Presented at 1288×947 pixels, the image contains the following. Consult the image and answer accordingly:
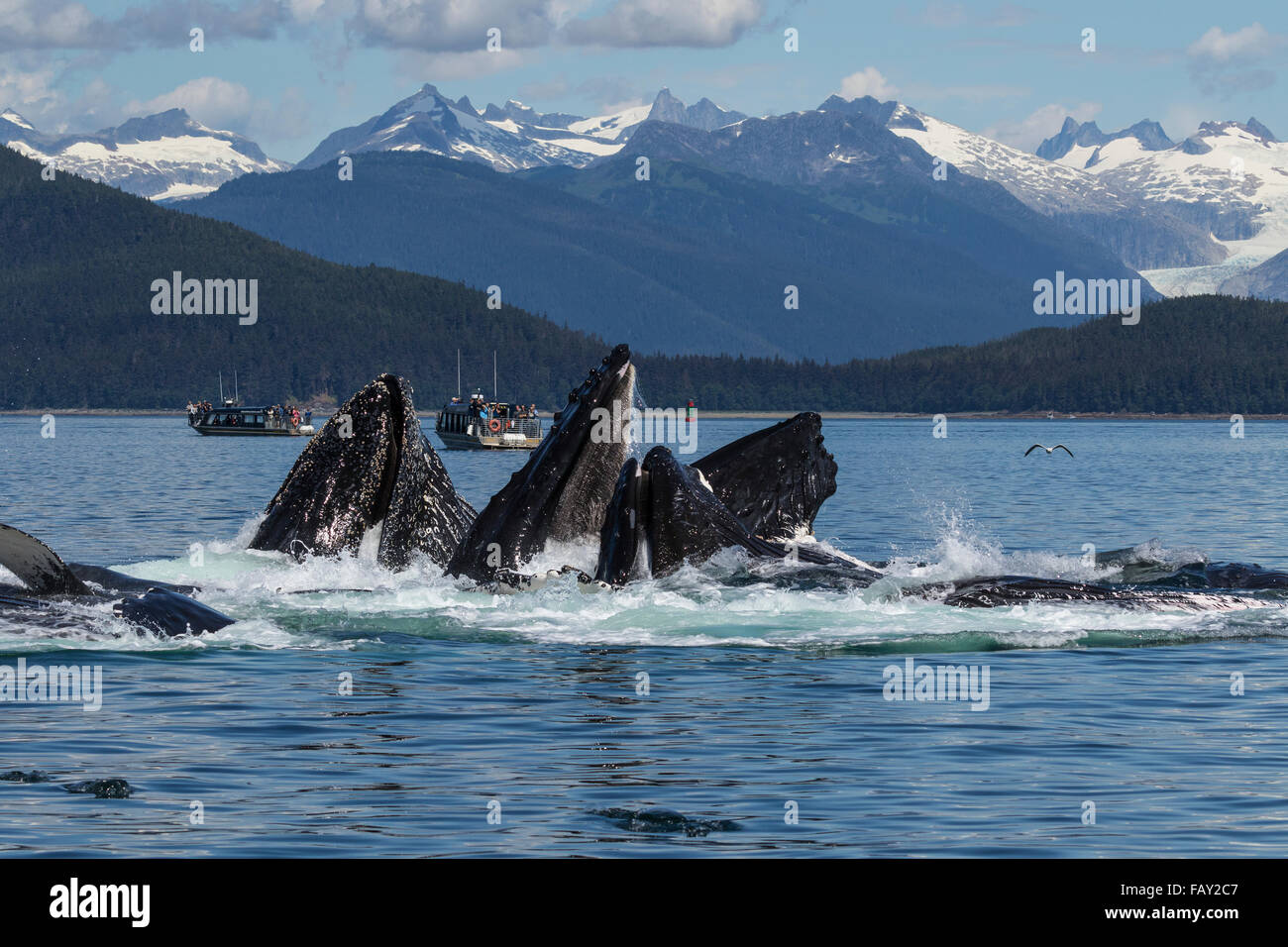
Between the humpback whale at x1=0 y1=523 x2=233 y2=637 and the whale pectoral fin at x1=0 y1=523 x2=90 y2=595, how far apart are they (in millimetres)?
10

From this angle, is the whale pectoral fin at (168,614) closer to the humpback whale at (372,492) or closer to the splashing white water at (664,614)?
the splashing white water at (664,614)

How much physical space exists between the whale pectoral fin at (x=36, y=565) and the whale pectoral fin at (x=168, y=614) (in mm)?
523

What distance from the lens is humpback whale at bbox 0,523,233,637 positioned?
18.8 meters

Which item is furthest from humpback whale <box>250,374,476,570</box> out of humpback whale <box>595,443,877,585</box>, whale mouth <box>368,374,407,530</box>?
humpback whale <box>595,443,877,585</box>

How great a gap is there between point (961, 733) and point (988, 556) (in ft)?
34.9

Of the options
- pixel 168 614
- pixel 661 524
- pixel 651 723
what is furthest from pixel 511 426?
pixel 651 723

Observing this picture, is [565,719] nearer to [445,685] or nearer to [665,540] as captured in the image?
[445,685]

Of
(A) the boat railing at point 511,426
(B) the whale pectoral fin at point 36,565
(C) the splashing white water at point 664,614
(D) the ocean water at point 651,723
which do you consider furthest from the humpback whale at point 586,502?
(A) the boat railing at point 511,426

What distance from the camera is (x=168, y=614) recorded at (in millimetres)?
19938

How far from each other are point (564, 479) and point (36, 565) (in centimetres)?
553

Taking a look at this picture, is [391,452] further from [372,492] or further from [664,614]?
[664,614]
